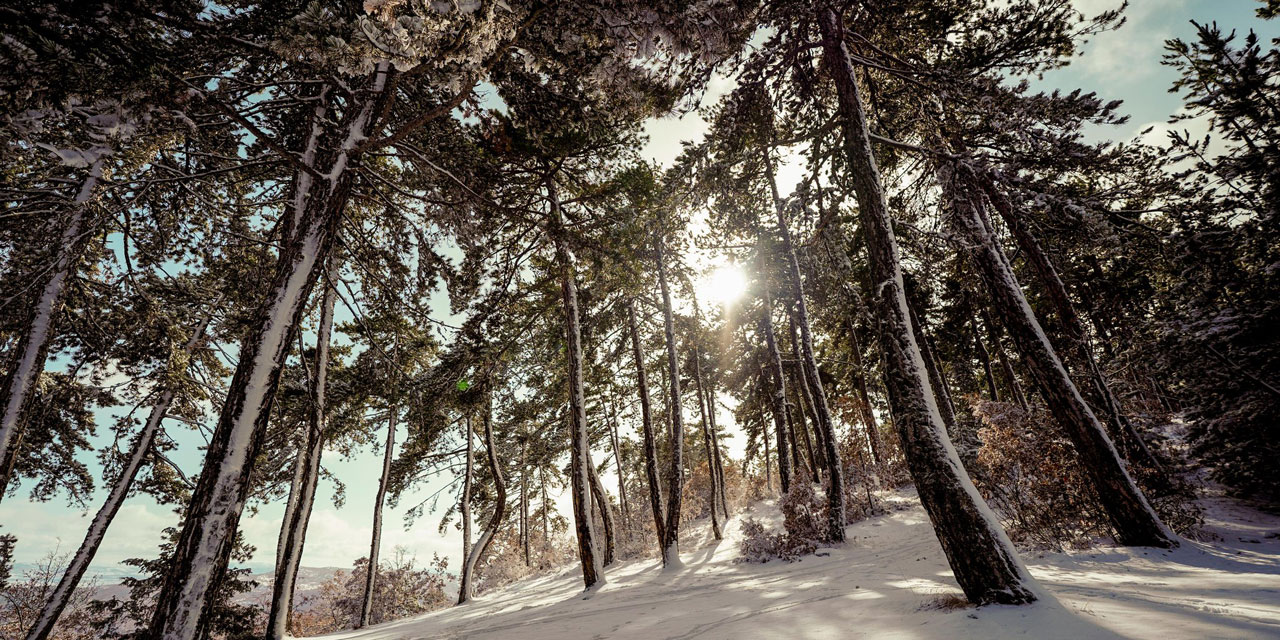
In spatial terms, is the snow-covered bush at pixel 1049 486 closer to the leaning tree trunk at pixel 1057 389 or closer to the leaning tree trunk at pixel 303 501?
the leaning tree trunk at pixel 1057 389

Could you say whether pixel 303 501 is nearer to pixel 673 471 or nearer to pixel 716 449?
pixel 673 471

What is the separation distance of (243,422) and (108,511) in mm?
9040

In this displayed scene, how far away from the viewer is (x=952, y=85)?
5645mm

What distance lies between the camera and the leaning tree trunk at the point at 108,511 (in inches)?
301

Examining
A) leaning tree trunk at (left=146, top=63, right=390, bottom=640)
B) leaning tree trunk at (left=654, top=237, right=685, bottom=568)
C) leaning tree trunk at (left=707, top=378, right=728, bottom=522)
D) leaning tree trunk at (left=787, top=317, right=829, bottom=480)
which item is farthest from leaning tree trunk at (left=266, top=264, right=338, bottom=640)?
leaning tree trunk at (left=707, top=378, right=728, bottom=522)

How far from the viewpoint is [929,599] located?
4074 mm

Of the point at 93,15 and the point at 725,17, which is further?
the point at 725,17

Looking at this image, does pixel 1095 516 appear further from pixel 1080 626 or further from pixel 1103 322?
pixel 1103 322

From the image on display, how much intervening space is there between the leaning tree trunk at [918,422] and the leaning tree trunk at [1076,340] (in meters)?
2.30

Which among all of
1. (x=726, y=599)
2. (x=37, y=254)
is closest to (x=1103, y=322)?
(x=726, y=599)

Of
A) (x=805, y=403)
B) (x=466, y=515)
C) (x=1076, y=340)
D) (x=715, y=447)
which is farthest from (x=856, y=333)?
(x=466, y=515)

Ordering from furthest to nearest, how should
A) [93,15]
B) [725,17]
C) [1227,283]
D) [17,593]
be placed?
[17,593], [1227,283], [725,17], [93,15]

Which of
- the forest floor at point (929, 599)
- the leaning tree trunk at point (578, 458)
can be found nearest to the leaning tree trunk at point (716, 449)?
the forest floor at point (929, 599)

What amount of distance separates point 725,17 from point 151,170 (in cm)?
944
